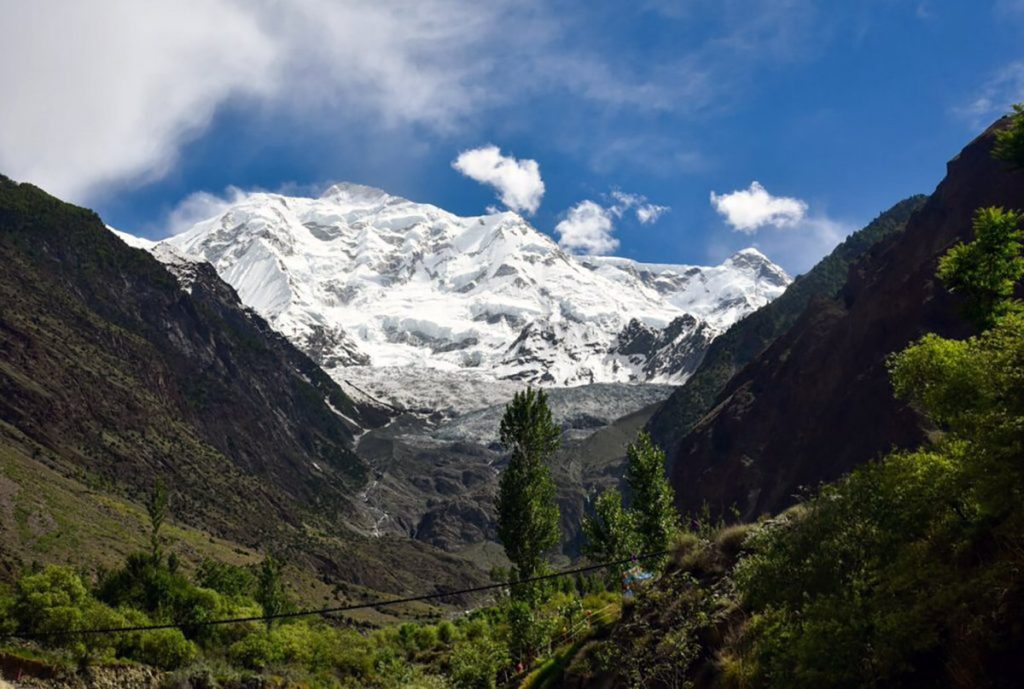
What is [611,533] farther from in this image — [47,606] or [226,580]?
[226,580]

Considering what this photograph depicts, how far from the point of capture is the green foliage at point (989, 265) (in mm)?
32875

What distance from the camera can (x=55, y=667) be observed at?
48156mm

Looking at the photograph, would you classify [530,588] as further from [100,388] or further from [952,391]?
[100,388]

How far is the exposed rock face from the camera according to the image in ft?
305

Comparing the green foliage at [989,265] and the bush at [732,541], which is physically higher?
the green foliage at [989,265]

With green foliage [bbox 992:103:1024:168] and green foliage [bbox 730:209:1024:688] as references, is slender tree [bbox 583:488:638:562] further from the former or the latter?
green foliage [bbox 730:209:1024:688]

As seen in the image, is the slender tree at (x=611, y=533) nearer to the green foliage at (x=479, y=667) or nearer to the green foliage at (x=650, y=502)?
the green foliage at (x=650, y=502)

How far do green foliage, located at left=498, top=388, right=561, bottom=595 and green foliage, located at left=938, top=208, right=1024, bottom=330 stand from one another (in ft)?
98.6

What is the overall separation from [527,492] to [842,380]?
71.0m

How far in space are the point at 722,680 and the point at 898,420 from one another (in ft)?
243

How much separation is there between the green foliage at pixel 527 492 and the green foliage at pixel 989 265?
3005 centimetres

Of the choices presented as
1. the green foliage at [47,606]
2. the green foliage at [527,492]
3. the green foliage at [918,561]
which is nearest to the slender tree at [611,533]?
the green foliage at [527,492]

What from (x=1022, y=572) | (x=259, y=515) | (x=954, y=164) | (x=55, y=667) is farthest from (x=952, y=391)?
(x=259, y=515)

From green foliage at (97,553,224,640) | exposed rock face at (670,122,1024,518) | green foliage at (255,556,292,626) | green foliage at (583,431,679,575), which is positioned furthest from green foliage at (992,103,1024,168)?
A: green foliage at (255,556,292,626)
